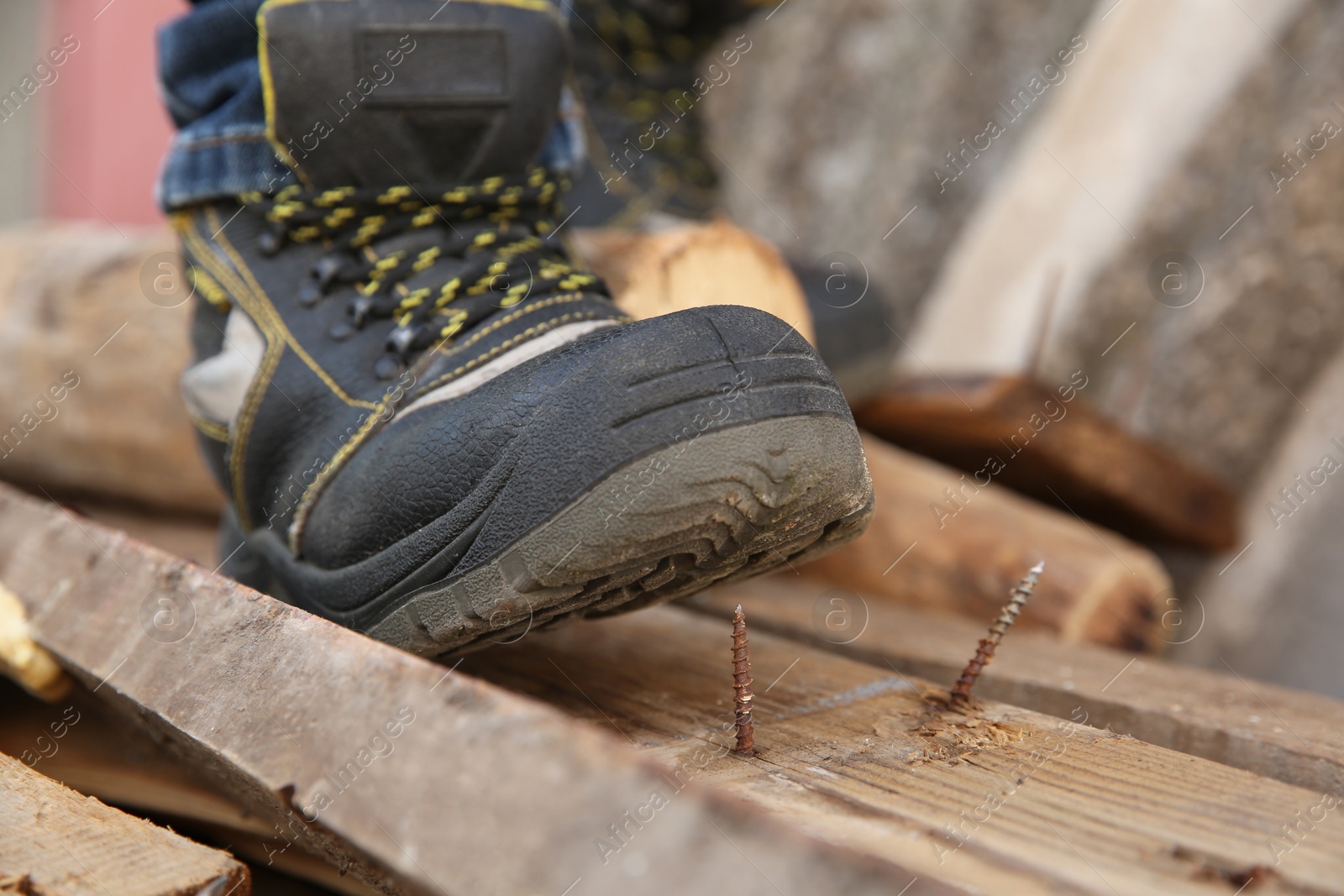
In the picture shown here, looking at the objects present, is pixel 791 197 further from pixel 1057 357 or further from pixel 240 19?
pixel 240 19

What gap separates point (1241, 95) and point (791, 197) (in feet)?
3.99

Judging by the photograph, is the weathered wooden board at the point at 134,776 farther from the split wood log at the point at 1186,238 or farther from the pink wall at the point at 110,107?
the pink wall at the point at 110,107

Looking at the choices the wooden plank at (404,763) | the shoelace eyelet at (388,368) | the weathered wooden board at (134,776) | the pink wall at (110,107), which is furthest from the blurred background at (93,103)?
the wooden plank at (404,763)

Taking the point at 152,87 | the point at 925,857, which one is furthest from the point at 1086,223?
the point at 152,87

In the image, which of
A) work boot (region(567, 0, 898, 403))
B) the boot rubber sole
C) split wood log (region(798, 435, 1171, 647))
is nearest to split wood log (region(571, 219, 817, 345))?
work boot (region(567, 0, 898, 403))

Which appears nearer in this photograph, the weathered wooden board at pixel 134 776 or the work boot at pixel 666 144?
the weathered wooden board at pixel 134 776

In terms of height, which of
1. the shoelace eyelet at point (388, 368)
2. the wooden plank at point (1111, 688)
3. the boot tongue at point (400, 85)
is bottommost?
the wooden plank at point (1111, 688)

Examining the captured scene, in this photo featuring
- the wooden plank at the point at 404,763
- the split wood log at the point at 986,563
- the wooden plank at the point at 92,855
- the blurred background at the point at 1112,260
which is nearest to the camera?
the wooden plank at the point at 404,763

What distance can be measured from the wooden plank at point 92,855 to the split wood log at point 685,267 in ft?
2.38

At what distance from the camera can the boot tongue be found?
2.94 ft

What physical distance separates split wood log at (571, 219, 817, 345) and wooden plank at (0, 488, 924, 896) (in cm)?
62

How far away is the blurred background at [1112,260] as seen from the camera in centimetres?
169

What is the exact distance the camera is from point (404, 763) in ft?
1.75

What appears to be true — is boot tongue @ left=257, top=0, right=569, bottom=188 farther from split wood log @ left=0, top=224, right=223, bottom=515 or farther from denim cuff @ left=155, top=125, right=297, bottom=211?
split wood log @ left=0, top=224, right=223, bottom=515
